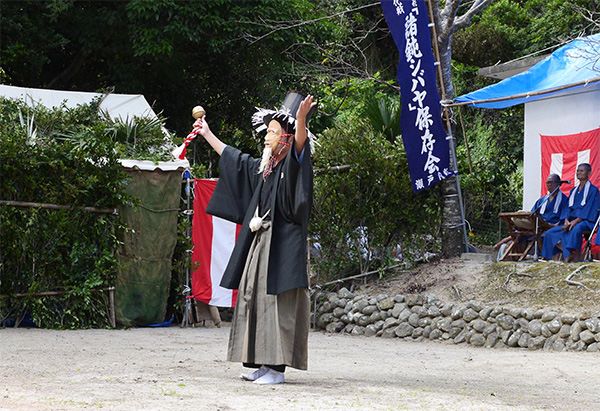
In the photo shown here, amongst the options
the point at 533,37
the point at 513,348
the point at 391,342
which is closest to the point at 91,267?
the point at 391,342

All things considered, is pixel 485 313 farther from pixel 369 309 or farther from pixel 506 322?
pixel 369 309

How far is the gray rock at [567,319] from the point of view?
438 inches

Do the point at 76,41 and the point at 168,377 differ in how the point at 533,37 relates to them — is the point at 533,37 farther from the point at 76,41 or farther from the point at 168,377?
the point at 168,377

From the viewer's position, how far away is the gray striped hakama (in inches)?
279

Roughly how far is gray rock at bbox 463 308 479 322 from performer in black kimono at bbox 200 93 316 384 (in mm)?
5101

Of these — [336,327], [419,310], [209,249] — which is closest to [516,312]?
[419,310]

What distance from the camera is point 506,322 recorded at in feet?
38.1

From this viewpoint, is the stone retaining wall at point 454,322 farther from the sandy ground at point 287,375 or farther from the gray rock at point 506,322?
the sandy ground at point 287,375

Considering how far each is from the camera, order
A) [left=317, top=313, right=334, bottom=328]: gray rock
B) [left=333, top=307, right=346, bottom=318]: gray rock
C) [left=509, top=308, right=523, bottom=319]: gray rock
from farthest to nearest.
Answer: [left=317, top=313, right=334, bottom=328]: gray rock < [left=333, top=307, right=346, bottom=318]: gray rock < [left=509, top=308, right=523, bottom=319]: gray rock

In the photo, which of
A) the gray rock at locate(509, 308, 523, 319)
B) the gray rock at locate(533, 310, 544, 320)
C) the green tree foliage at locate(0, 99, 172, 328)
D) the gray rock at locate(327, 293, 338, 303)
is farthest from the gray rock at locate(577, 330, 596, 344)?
the green tree foliage at locate(0, 99, 172, 328)

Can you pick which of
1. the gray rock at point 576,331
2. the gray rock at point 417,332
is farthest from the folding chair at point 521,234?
the gray rock at point 576,331

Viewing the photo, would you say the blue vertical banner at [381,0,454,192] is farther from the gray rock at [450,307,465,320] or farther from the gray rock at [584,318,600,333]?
the gray rock at [584,318,600,333]

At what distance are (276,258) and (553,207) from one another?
749cm

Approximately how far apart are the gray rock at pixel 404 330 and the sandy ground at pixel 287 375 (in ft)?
0.66
